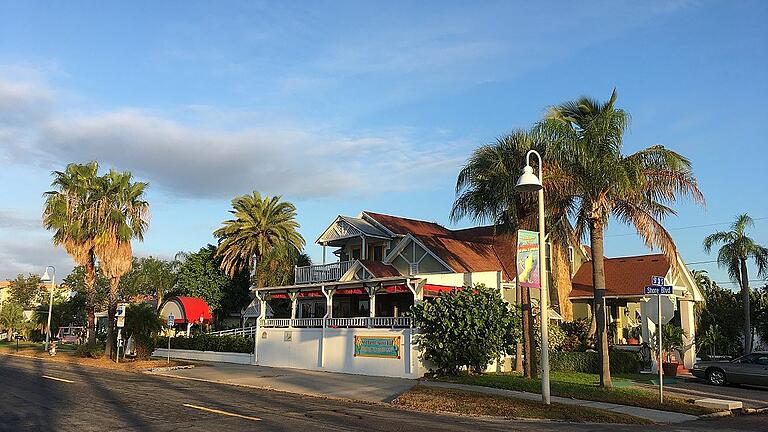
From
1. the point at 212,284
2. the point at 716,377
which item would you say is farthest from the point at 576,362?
the point at 212,284

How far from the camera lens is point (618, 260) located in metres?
40.7

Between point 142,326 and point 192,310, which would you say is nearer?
point 142,326

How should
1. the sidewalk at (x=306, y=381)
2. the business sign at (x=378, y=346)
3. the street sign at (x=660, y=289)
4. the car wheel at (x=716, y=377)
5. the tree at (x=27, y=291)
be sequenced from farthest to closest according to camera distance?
1. the tree at (x=27, y=291)
2. the business sign at (x=378, y=346)
3. the car wheel at (x=716, y=377)
4. the sidewalk at (x=306, y=381)
5. the street sign at (x=660, y=289)

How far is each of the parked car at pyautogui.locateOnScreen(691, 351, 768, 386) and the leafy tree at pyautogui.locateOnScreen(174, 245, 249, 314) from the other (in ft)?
128

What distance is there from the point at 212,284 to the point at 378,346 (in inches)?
1249

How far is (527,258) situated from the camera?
1736cm

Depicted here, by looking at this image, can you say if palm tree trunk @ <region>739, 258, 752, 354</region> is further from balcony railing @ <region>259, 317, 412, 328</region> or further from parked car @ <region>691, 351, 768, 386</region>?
balcony railing @ <region>259, 317, 412, 328</region>

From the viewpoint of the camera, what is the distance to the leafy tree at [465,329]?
2508 cm

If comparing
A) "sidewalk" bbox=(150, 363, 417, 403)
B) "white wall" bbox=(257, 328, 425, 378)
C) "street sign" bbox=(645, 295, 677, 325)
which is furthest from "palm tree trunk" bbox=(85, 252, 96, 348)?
"street sign" bbox=(645, 295, 677, 325)

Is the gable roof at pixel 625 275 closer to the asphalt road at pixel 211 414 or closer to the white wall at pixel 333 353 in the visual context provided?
the white wall at pixel 333 353

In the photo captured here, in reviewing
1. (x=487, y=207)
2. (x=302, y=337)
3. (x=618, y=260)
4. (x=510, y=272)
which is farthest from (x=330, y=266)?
(x=618, y=260)

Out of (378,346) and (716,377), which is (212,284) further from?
(716,377)

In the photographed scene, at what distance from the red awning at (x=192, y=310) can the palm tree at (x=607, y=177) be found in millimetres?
33536

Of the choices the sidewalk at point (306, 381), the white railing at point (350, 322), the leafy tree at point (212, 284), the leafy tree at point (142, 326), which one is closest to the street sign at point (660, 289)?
the sidewalk at point (306, 381)
